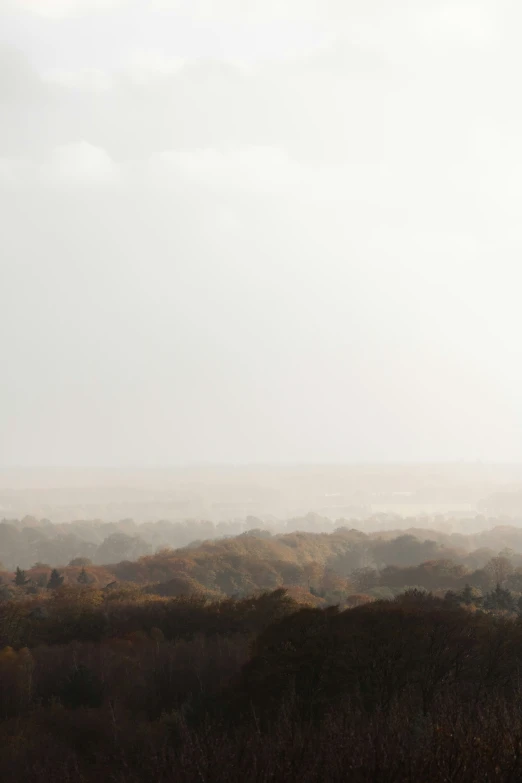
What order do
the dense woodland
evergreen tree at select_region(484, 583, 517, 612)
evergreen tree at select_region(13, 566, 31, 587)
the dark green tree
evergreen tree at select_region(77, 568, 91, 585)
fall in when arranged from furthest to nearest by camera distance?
evergreen tree at select_region(77, 568, 91, 585) → evergreen tree at select_region(13, 566, 31, 587) → evergreen tree at select_region(484, 583, 517, 612) → the dark green tree → the dense woodland

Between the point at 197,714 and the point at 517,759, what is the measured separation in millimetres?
22545

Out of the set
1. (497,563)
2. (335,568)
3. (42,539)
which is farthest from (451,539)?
(42,539)

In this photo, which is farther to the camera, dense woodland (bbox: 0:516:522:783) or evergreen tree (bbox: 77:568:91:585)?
evergreen tree (bbox: 77:568:91:585)

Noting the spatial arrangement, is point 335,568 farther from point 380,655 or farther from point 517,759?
point 517,759

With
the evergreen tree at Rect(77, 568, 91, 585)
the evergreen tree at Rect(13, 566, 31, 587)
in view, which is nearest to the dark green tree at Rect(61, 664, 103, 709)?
the evergreen tree at Rect(13, 566, 31, 587)

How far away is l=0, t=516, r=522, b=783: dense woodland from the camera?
1586cm

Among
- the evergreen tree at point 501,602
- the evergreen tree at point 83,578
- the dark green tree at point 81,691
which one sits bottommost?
the evergreen tree at point 83,578

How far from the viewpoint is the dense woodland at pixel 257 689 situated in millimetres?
15859

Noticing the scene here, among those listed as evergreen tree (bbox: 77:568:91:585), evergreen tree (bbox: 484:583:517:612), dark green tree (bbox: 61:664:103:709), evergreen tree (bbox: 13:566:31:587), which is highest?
evergreen tree (bbox: 484:583:517:612)

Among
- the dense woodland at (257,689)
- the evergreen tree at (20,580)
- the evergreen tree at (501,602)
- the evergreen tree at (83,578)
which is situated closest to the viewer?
the dense woodland at (257,689)

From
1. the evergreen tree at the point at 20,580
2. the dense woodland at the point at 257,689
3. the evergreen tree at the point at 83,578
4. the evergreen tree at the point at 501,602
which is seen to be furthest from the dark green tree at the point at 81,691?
the evergreen tree at the point at 83,578

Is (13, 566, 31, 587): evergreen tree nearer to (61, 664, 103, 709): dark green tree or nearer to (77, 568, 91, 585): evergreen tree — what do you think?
(77, 568, 91, 585): evergreen tree

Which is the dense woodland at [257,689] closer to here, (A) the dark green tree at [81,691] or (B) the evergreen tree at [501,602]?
(A) the dark green tree at [81,691]

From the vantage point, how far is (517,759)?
13.5 m
